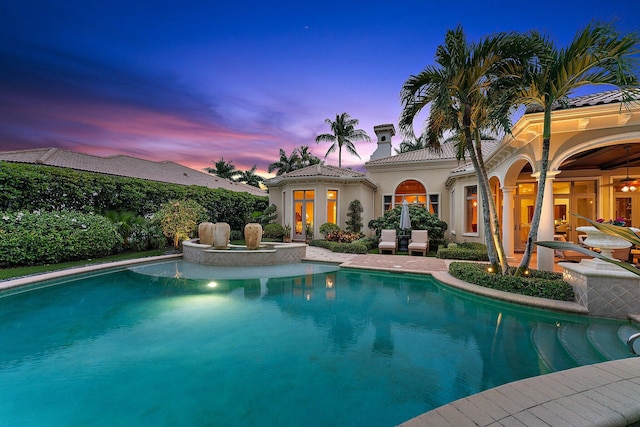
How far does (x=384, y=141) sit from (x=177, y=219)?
15.7m

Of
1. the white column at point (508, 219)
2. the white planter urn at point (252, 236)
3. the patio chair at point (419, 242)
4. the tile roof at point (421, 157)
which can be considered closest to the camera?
the white column at point (508, 219)

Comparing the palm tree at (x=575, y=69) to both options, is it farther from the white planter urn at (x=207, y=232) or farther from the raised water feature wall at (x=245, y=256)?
the white planter urn at (x=207, y=232)

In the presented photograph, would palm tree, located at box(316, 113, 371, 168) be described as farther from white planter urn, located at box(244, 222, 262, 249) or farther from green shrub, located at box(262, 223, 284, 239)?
white planter urn, located at box(244, 222, 262, 249)

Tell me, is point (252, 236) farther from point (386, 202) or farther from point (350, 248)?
point (386, 202)

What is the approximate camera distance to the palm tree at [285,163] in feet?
108

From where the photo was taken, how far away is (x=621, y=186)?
33.7 feet

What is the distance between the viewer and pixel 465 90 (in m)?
7.02

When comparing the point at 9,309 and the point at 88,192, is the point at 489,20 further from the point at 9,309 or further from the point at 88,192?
the point at 88,192

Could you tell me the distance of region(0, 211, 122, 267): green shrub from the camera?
9.03m

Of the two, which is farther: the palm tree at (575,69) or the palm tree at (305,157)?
the palm tree at (305,157)

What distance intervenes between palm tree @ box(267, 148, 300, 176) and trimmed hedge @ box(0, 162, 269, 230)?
49.9 ft

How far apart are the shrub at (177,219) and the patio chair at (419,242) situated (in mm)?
11178

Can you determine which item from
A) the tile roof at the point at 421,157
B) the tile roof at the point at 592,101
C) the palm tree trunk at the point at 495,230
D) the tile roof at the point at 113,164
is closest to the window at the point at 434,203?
the tile roof at the point at 421,157

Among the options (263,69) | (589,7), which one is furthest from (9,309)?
(589,7)
